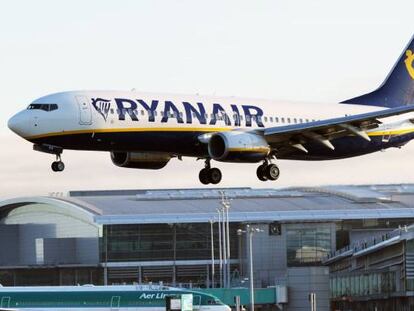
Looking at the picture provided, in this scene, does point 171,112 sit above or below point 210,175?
above

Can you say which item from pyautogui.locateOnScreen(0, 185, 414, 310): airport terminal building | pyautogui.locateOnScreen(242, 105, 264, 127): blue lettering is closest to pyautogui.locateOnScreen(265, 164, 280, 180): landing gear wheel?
pyautogui.locateOnScreen(242, 105, 264, 127): blue lettering

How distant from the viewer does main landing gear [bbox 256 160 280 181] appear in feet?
342

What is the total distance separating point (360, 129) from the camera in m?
105

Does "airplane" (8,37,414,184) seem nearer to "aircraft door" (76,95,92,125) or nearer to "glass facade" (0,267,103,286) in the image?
"aircraft door" (76,95,92,125)

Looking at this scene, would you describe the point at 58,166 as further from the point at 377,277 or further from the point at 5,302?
the point at 377,277

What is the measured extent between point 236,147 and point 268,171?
5.34 meters

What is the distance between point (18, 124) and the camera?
3775 inches

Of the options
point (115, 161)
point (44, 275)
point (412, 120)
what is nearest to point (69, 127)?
point (115, 161)

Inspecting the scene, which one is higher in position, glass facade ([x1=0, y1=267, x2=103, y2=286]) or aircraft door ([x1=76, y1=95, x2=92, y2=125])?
aircraft door ([x1=76, y1=95, x2=92, y2=125])

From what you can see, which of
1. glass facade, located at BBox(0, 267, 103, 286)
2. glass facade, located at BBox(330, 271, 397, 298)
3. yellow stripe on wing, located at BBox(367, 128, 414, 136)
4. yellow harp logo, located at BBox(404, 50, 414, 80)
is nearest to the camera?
yellow stripe on wing, located at BBox(367, 128, 414, 136)

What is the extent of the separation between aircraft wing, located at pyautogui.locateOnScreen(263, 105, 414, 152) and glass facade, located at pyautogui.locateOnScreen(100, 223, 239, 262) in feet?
299

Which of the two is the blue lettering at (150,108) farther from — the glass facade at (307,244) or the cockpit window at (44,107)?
the glass facade at (307,244)

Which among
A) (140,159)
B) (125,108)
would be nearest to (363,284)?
(140,159)

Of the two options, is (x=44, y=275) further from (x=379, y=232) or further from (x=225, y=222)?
(x=379, y=232)
